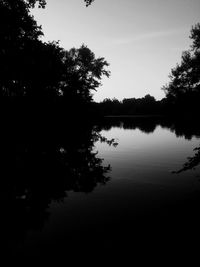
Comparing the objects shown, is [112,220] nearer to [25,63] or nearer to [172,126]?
[25,63]

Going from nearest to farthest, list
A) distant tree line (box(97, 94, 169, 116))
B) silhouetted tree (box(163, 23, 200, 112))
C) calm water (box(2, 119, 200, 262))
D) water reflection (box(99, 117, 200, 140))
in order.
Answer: calm water (box(2, 119, 200, 262)), water reflection (box(99, 117, 200, 140)), silhouetted tree (box(163, 23, 200, 112)), distant tree line (box(97, 94, 169, 116))

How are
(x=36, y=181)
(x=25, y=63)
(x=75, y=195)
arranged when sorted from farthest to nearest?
(x=25, y=63)
(x=36, y=181)
(x=75, y=195)

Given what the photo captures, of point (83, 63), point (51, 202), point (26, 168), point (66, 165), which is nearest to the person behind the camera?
point (51, 202)

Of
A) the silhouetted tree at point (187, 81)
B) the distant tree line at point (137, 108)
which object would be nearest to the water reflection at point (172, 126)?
the silhouetted tree at point (187, 81)

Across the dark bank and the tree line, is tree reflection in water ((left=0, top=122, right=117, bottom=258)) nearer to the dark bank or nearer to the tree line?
the dark bank

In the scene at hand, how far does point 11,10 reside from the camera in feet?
62.9

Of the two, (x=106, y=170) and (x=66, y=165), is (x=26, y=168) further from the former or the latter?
(x=106, y=170)

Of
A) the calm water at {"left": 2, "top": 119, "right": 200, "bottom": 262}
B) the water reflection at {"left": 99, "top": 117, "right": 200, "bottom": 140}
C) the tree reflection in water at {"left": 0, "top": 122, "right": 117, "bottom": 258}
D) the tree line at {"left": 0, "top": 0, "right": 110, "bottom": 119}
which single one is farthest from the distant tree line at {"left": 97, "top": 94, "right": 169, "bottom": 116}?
the calm water at {"left": 2, "top": 119, "right": 200, "bottom": 262}

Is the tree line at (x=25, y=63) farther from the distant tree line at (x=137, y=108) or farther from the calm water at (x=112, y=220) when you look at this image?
the distant tree line at (x=137, y=108)

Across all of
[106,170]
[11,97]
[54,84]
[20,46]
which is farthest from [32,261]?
[54,84]

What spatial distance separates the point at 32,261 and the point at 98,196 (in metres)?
3.90

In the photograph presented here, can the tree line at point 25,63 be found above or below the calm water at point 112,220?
above

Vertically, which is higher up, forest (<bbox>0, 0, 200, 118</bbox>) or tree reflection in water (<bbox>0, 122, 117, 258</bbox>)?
forest (<bbox>0, 0, 200, 118</bbox>)

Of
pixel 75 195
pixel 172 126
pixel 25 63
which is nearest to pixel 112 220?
pixel 75 195
